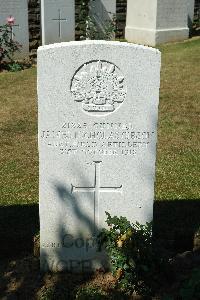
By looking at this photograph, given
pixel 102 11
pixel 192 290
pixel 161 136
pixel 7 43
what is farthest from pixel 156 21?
pixel 192 290

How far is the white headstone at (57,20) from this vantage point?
11609 millimetres

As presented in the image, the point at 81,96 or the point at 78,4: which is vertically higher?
the point at 78,4

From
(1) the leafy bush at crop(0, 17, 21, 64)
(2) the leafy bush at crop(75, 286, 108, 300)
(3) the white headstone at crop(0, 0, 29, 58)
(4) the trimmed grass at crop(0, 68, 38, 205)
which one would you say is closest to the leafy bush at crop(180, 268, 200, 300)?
(2) the leafy bush at crop(75, 286, 108, 300)

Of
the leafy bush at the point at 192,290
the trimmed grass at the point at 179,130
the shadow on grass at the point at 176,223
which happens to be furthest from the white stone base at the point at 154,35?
the leafy bush at the point at 192,290

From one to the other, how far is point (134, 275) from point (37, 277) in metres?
0.83

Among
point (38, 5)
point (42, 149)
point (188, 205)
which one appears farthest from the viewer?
point (38, 5)

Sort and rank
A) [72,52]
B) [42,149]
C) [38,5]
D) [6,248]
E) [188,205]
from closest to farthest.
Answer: [72,52]
[42,149]
[6,248]
[188,205]
[38,5]

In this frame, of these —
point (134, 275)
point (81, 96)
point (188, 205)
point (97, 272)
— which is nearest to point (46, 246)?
point (97, 272)

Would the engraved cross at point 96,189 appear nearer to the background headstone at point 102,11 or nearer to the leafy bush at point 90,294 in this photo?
the leafy bush at point 90,294

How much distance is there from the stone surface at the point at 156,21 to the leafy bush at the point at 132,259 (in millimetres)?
10489

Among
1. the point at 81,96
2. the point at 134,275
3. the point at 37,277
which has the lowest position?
the point at 37,277

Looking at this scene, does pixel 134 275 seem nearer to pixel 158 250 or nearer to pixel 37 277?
pixel 158 250

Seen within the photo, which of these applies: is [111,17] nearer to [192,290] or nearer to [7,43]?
[7,43]

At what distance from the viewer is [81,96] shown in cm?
339
